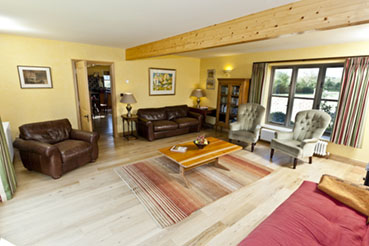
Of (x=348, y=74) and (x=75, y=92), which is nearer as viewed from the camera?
(x=348, y=74)

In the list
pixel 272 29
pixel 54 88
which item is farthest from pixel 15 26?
pixel 272 29

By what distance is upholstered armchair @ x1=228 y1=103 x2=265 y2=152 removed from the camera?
4.25 m

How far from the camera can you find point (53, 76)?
400 centimetres

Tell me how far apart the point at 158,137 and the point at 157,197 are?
8.28 feet

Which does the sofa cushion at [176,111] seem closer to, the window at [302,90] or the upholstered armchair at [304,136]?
the window at [302,90]

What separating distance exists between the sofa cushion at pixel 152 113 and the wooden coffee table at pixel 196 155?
7.22ft

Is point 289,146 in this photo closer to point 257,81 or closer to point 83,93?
point 257,81

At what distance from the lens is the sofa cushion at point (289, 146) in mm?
3391

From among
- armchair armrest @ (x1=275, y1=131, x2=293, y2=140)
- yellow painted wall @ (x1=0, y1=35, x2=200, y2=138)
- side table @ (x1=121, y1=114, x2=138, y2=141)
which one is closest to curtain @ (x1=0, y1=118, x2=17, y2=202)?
yellow painted wall @ (x1=0, y1=35, x2=200, y2=138)

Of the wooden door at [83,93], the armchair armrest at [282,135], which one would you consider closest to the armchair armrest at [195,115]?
the armchair armrest at [282,135]

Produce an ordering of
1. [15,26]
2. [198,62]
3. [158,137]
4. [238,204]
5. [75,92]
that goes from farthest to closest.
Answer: [198,62], [158,137], [75,92], [15,26], [238,204]

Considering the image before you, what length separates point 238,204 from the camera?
2.43 m

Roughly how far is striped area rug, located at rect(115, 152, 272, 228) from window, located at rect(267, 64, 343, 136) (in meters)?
2.01

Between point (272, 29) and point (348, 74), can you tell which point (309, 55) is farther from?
point (272, 29)
